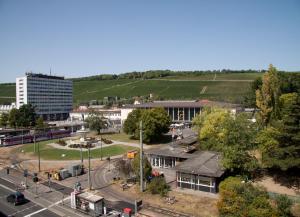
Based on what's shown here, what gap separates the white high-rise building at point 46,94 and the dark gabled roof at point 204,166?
117 meters

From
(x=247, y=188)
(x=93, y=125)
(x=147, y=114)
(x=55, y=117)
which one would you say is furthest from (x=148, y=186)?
(x=55, y=117)

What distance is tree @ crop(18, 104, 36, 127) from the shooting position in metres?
106

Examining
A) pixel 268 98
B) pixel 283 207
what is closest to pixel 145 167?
pixel 283 207

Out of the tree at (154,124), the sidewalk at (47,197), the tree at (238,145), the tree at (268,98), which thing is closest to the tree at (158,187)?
the tree at (238,145)

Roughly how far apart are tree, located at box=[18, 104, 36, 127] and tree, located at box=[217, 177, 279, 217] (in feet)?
314

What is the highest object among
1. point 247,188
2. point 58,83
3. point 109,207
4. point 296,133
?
point 58,83

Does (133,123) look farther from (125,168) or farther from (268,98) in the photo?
(268,98)

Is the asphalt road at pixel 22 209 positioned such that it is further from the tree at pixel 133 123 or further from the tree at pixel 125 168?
the tree at pixel 133 123

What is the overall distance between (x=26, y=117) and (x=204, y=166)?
3478 inches

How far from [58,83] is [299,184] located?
469ft

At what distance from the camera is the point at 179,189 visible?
3909 centimetres

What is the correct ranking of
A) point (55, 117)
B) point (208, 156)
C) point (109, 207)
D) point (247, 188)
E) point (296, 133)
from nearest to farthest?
point (247, 188), point (109, 207), point (296, 133), point (208, 156), point (55, 117)

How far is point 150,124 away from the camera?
71.1 m

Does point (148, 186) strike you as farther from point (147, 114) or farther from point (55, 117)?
point (55, 117)
